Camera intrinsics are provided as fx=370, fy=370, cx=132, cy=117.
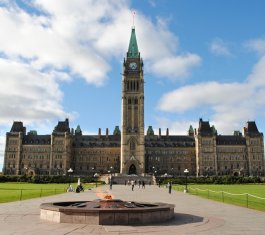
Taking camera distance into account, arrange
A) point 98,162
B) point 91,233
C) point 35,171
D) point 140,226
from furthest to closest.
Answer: point 98,162
point 35,171
point 140,226
point 91,233

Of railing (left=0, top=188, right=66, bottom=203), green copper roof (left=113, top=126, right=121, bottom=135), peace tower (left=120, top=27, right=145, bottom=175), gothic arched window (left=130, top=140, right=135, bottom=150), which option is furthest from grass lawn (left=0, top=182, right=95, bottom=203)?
green copper roof (left=113, top=126, right=121, bottom=135)

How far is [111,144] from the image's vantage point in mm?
154000

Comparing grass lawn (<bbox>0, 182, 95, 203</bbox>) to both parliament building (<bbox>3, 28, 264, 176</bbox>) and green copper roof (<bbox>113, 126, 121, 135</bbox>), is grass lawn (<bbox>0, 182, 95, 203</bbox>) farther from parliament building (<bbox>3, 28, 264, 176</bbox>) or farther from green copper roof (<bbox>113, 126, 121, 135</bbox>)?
green copper roof (<bbox>113, 126, 121, 135</bbox>)

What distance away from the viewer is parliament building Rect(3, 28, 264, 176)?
5625 inches

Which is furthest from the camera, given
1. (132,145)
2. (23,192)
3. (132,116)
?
(132,116)

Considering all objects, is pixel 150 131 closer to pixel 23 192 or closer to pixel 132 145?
pixel 132 145

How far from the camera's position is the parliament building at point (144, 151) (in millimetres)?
142875

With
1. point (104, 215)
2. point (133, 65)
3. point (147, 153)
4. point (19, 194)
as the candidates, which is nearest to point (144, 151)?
point (147, 153)

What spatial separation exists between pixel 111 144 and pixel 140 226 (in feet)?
454

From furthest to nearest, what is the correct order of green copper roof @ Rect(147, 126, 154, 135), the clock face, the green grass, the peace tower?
green copper roof @ Rect(147, 126, 154, 135)
the clock face
the peace tower
the green grass

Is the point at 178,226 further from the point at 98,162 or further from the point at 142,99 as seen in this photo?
the point at 98,162

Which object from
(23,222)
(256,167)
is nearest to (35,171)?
(256,167)

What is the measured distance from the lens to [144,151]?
456 ft

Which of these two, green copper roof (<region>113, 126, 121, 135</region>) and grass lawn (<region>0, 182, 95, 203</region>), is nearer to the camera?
grass lawn (<region>0, 182, 95, 203</region>)
